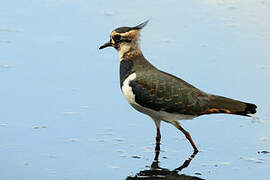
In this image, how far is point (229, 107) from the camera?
781cm

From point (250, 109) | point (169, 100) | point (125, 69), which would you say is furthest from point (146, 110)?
point (250, 109)

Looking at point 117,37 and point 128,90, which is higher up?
point 117,37

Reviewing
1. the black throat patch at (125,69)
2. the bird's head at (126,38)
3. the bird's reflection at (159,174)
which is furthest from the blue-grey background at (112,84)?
the bird's head at (126,38)

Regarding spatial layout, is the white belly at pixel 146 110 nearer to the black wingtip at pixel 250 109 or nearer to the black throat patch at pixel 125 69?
the black throat patch at pixel 125 69

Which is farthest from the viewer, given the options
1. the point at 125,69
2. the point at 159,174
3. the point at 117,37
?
the point at 117,37

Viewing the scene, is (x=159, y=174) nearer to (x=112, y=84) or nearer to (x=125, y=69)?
(x=125, y=69)

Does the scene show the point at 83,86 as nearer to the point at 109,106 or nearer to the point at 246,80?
the point at 109,106

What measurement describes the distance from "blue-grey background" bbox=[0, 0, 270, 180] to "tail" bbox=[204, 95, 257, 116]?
37cm

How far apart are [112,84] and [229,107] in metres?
1.83

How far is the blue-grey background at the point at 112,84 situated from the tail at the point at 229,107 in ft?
1.21

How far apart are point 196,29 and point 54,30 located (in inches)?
79.7

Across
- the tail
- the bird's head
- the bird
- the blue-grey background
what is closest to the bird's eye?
the bird's head

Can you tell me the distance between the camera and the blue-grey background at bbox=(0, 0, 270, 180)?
744cm

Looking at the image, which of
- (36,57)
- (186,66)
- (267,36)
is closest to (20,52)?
(36,57)
